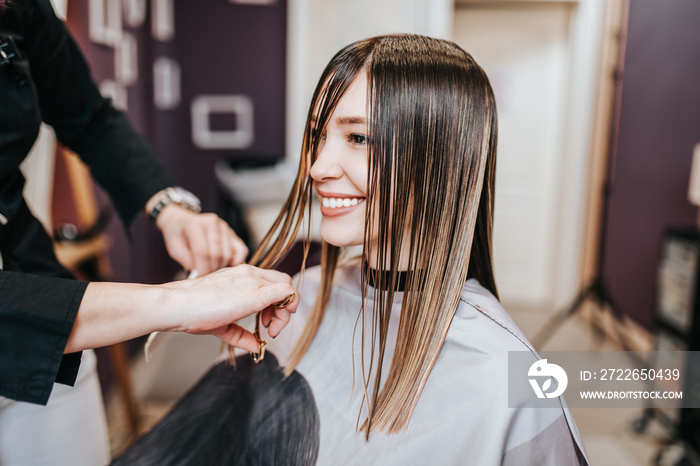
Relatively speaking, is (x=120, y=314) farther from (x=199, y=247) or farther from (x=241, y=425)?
(x=241, y=425)

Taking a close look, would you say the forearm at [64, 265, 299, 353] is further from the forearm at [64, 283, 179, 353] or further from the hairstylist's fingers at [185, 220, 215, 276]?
the hairstylist's fingers at [185, 220, 215, 276]

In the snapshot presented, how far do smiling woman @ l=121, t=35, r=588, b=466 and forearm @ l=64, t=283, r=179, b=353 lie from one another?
35cm

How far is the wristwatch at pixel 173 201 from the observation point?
112cm

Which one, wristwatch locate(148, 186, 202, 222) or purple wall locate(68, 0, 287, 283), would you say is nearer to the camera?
wristwatch locate(148, 186, 202, 222)

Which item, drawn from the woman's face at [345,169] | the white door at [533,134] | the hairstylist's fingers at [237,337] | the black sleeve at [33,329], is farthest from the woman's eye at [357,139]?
the white door at [533,134]

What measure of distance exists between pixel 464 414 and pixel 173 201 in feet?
2.39

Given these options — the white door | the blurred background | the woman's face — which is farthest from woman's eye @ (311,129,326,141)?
the white door

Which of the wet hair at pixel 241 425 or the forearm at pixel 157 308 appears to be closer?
the forearm at pixel 157 308

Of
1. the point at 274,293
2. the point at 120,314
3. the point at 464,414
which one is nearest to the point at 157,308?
the point at 120,314

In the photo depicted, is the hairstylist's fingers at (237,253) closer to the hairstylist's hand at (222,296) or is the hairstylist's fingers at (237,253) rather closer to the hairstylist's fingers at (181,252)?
the hairstylist's fingers at (181,252)

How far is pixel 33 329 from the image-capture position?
0.65 metres

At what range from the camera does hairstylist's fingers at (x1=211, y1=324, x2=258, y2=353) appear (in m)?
0.78

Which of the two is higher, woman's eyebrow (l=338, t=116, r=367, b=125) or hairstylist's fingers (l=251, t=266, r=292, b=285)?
woman's eyebrow (l=338, t=116, r=367, b=125)

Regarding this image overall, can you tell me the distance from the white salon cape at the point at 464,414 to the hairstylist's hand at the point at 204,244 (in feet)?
0.97
